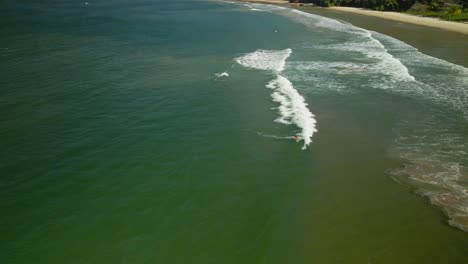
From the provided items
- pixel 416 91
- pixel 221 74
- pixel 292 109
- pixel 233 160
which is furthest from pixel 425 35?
pixel 233 160

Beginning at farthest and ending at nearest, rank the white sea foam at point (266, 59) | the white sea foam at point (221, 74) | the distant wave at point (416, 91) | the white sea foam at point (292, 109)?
the white sea foam at point (266, 59) → the white sea foam at point (221, 74) → the white sea foam at point (292, 109) → the distant wave at point (416, 91)

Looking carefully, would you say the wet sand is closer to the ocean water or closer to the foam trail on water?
the ocean water

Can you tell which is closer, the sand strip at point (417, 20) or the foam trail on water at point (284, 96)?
the foam trail on water at point (284, 96)

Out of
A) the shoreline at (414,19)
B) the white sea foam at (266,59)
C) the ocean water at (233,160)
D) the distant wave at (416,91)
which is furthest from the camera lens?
the shoreline at (414,19)

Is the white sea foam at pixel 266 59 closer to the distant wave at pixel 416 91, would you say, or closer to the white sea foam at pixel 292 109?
the distant wave at pixel 416 91

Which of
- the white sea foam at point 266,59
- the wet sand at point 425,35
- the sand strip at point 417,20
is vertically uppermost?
the sand strip at point 417,20

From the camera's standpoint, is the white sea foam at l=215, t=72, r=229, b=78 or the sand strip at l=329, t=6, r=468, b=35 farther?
the sand strip at l=329, t=6, r=468, b=35

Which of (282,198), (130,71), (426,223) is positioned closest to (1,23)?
(130,71)

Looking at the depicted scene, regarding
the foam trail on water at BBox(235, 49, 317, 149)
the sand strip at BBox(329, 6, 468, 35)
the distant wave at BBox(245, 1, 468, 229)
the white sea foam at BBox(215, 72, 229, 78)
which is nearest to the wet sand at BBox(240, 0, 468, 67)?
the sand strip at BBox(329, 6, 468, 35)

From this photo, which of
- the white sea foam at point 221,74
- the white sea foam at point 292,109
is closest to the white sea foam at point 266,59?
the white sea foam at point 221,74
